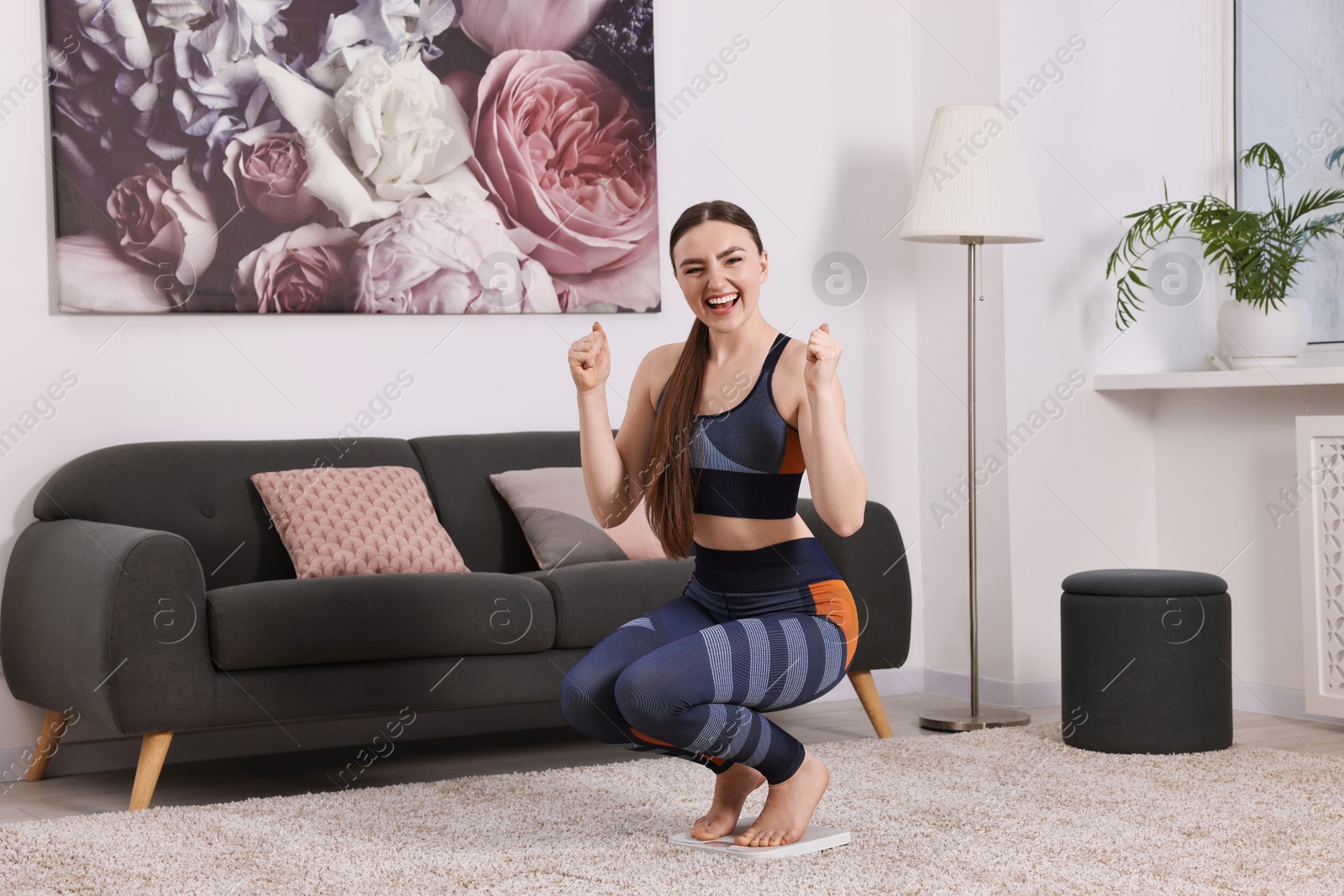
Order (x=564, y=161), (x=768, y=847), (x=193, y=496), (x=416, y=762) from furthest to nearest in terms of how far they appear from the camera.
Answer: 1. (x=564, y=161)
2. (x=416, y=762)
3. (x=193, y=496)
4. (x=768, y=847)

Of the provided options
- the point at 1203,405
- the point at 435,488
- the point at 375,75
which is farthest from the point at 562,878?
the point at 1203,405

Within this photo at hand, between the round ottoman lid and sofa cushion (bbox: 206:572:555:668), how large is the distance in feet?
4.26

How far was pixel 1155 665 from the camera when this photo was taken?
3.37m

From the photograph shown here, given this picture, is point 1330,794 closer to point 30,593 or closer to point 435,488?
point 435,488

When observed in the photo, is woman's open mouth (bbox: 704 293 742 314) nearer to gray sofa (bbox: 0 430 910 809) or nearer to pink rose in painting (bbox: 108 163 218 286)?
gray sofa (bbox: 0 430 910 809)

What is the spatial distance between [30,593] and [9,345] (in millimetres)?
651

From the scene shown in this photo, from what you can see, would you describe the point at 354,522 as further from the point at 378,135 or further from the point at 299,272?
the point at 378,135

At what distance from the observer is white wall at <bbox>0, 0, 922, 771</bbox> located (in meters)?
3.52

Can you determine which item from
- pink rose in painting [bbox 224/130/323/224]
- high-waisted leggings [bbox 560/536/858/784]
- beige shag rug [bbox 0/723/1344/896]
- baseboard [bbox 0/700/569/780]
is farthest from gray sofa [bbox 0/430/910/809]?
high-waisted leggings [bbox 560/536/858/784]

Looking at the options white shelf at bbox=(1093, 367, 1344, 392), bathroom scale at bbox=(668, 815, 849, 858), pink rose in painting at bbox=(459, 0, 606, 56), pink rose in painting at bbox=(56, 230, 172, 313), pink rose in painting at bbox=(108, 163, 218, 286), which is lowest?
bathroom scale at bbox=(668, 815, 849, 858)

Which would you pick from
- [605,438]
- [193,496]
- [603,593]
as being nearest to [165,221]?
[193,496]

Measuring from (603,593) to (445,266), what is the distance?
116cm

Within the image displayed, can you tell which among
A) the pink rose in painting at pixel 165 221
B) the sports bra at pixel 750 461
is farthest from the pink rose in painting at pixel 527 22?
the sports bra at pixel 750 461

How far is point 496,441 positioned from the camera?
3.90m
